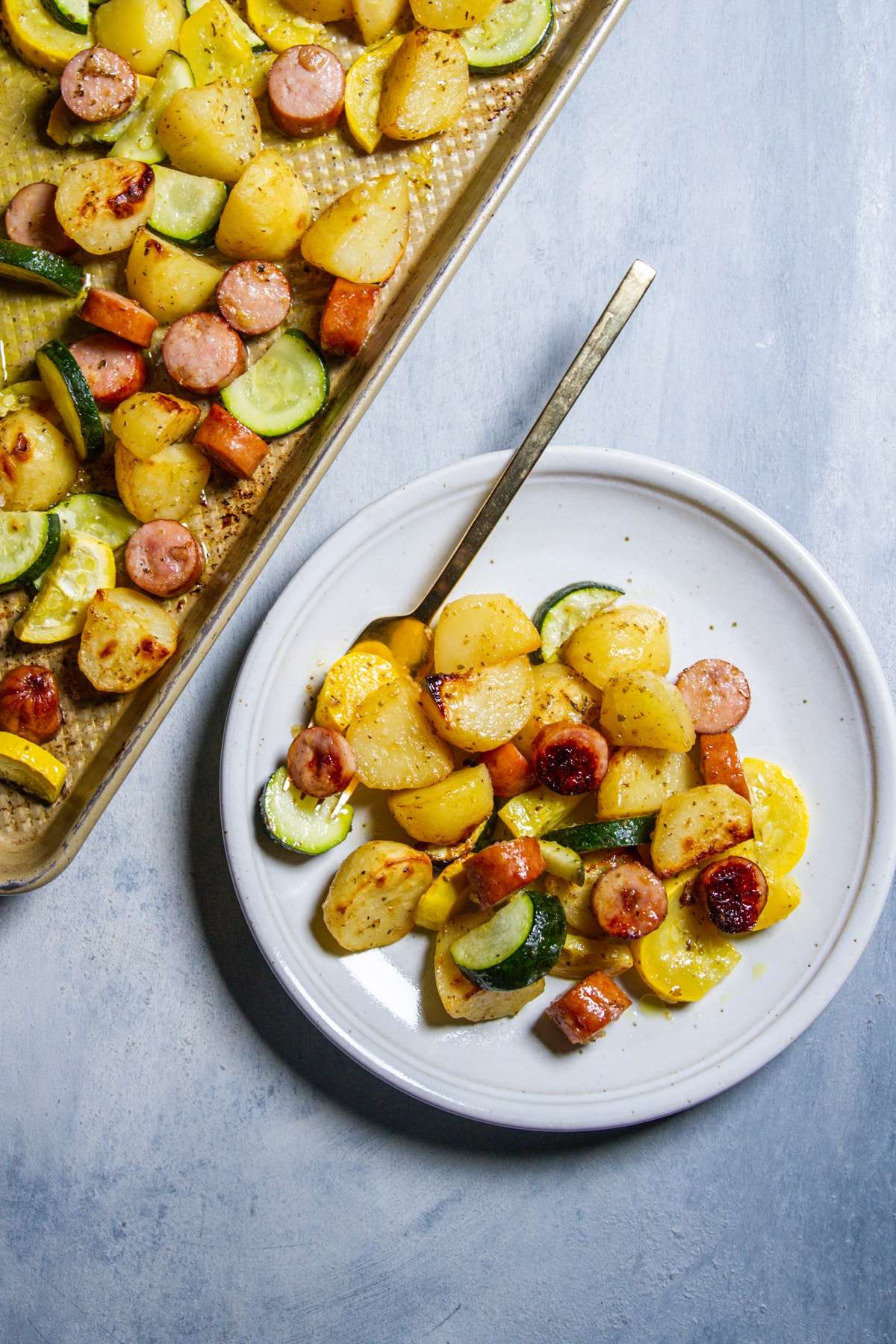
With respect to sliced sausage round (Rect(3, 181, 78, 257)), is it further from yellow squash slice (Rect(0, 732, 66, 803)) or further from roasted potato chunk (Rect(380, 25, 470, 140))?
yellow squash slice (Rect(0, 732, 66, 803))

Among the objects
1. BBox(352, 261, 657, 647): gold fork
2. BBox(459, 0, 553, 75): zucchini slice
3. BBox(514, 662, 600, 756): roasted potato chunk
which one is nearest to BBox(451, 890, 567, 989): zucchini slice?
BBox(514, 662, 600, 756): roasted potato chunk

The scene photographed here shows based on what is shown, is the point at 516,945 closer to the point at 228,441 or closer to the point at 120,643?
the point at 120,643

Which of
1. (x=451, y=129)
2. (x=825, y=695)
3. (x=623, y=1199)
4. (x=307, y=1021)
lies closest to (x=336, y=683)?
(x=307, y=1021)

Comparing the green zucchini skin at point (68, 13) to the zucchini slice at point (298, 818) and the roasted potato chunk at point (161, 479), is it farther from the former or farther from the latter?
the zucchini slice at point (298, 818)

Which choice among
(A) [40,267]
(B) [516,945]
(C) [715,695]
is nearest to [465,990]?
(B) [516,945]

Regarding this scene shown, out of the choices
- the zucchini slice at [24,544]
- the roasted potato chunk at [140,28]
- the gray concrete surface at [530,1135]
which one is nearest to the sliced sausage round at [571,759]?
the gray concrete surface at [530,1135]

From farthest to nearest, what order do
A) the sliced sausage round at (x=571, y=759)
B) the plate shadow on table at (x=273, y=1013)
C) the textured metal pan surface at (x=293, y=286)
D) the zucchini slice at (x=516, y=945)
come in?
1. the plate shadow on table at (x=273, y=1013)
2. the textured metal pan surface at (x=293, y=286)
3. the sliced sausage round at (x=571, y=759)
4. the zucchini slice at (x=516, y=945)
